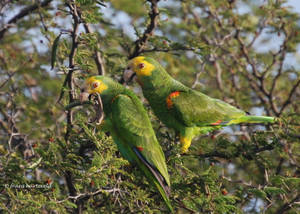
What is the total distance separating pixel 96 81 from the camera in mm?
3881

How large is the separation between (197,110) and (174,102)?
0.35 meters

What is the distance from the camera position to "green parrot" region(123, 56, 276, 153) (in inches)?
169

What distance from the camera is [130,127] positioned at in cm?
369

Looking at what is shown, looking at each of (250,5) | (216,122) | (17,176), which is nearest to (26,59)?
(17,176)

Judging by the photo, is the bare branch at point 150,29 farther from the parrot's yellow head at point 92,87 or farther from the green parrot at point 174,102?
the parrot's yellow head at point 92,87

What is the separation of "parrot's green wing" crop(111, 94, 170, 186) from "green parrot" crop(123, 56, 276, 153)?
1.89 ft

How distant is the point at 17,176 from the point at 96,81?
1276 millimetres

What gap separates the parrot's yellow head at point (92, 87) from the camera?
12.4 ft

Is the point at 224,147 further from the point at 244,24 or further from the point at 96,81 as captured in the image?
the point at 244,24

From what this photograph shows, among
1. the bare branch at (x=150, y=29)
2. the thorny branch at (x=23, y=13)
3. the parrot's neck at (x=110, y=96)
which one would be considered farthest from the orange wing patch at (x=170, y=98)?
the thorny branch at (x=23, y=13)

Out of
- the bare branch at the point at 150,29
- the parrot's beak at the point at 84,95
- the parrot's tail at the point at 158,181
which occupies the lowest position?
the parrot's tail at the point at 158,181

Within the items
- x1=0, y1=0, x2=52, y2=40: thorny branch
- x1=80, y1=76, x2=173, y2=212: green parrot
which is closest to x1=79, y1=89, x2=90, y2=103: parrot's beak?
x1=80, y1=76, x2=173, y2=212: green parrot

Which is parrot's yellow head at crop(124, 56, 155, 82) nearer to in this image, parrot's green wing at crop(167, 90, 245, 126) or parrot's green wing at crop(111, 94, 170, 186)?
parrot's green wing at crop(167, 90, 245, 126)

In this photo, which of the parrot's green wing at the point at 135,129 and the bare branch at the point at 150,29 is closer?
the parrot's green wing at the point at 135,129
